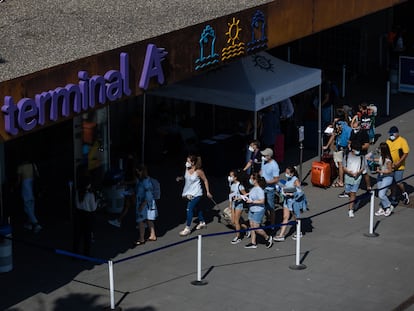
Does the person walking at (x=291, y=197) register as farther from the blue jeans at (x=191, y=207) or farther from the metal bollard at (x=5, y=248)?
the metal bollard at (x=5, y=248)

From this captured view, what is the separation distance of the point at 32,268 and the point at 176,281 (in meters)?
2.58

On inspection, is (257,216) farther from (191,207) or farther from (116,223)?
(116,223)

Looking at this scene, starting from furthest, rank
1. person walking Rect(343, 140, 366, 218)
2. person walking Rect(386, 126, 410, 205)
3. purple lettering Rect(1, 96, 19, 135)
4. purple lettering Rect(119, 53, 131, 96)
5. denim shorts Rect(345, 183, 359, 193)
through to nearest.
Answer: person walking Rect(386, 126, 410, 205), denim shorts Rect(345, 183, 359, 193), person walking Rect(343, 140, 366, 218), purple lettering Rect(119, 53, 131, 96), purple lettering Rect(1, 96, 19, 135)

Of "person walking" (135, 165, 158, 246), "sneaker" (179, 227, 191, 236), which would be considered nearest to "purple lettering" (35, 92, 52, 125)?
"person walking" (135, 165, 158, 246)

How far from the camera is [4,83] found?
15695 millimetres

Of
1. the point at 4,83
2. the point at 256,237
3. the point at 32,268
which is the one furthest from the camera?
the point at 256,237

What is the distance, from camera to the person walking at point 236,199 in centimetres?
1923

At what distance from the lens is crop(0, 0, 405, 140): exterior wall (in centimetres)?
1644

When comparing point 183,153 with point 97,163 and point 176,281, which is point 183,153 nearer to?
point 97,163

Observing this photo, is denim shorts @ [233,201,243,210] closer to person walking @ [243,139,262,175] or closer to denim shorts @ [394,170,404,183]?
person walking @ [243,139,262,175]

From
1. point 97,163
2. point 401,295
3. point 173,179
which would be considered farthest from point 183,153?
point 401,295

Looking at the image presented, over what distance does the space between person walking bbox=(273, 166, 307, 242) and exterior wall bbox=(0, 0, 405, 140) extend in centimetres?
274

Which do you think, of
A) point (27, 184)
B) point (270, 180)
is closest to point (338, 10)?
point (270, 180)

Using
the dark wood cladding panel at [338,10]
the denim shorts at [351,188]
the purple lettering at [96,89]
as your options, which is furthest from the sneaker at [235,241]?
the dark wood cladding panel at [338,10]
